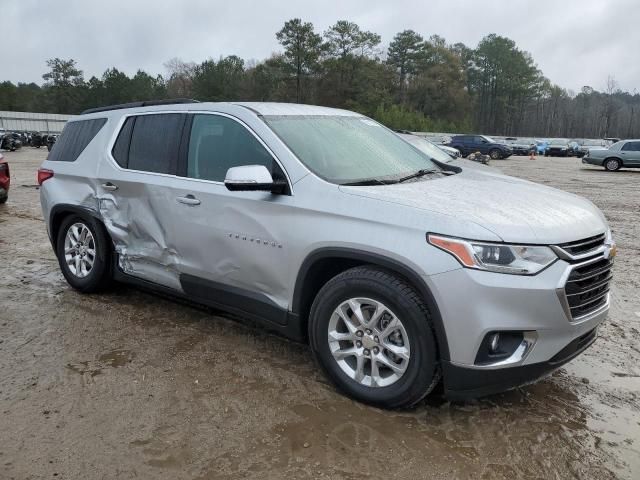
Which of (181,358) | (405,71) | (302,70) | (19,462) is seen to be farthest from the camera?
(405,71)

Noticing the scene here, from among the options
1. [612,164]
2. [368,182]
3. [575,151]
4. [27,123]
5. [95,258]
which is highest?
[27,123]

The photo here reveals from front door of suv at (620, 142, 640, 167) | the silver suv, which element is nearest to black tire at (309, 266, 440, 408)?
the silver suv

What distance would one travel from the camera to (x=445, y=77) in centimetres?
8638

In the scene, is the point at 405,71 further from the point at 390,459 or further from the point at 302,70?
the point at 390,459

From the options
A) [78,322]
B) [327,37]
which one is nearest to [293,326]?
[78,322]

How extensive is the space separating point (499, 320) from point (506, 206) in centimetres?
71

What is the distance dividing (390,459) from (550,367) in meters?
1.01

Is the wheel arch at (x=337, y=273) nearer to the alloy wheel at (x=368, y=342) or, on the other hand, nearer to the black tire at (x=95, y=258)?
the alloy wheel at (x=368, y=342)

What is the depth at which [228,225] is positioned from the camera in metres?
3.80

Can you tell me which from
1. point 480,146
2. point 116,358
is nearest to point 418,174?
point 116,358

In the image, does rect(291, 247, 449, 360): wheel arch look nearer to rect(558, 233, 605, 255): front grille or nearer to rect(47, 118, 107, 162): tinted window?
rect(558, 233, 605, 255): front grille

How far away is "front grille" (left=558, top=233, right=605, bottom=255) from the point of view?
292 cm

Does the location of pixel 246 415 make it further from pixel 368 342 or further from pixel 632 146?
pixel 632 146

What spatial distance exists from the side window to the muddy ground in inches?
51.9
